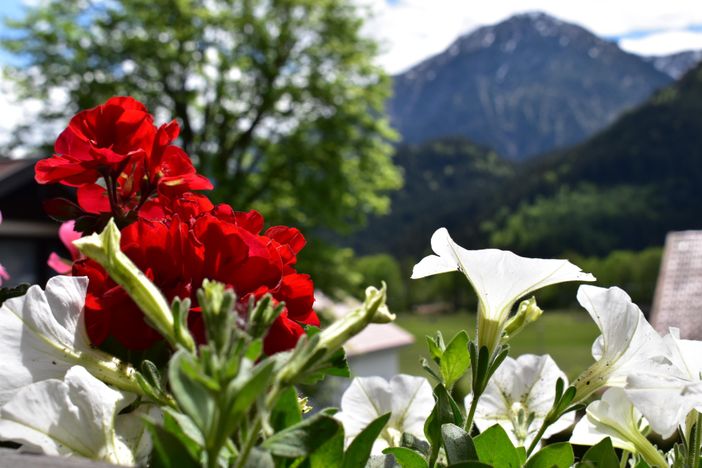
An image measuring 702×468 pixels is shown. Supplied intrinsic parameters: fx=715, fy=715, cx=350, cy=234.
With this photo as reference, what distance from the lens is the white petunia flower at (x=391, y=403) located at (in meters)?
0.67

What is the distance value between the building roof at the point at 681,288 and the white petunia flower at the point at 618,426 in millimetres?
15592

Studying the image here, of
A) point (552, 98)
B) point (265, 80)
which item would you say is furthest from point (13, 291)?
point (552, 98)

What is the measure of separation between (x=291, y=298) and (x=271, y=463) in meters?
0.19

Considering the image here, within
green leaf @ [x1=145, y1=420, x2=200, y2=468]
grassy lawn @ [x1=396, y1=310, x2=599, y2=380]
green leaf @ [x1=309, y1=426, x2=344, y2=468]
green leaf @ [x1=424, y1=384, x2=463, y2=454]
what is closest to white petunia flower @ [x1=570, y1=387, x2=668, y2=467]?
green leaf @ [x1=424, y1=384, x2=463, y2=454]

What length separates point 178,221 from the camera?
0.52 meters

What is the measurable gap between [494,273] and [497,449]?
0.42 ft

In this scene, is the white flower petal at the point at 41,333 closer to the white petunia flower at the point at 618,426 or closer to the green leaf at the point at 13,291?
the green leaf at the point at 13,291

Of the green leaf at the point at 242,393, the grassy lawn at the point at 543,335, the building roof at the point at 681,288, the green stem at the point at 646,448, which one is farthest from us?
the grassy lawn at the point at 543,335

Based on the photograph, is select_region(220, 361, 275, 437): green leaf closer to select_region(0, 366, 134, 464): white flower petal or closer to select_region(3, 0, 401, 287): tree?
select_region(0, 366, 134, 464): white flower petal

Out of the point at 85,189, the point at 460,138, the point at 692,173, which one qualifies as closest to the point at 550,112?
the point at 460,138

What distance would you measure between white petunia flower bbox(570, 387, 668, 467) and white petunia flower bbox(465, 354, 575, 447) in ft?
0.32

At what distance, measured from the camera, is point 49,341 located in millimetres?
502

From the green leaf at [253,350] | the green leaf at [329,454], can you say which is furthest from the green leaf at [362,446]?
the green leaf at [253,350]

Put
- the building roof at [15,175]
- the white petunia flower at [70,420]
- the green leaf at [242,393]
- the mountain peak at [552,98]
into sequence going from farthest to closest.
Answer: the mountain peak at [552,98]
the building roof at [15,175]
the white petunia flower at [70,420]
the green leaf at [242,393]
